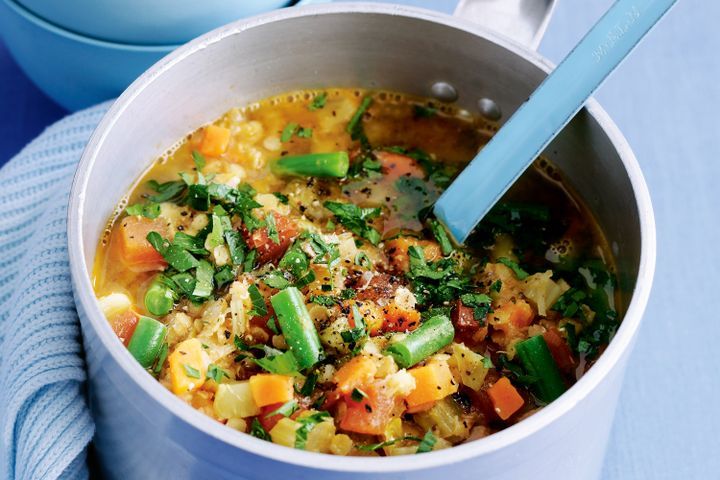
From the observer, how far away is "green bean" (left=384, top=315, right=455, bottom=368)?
1.80 metres

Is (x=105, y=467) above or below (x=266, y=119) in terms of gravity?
below

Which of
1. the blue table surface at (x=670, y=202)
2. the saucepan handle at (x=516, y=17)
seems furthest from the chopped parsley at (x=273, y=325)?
the blue table surface at (x=670, y=202)

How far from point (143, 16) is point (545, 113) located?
0.96 meters

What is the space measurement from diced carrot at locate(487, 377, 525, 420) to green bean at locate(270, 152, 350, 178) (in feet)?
2.08

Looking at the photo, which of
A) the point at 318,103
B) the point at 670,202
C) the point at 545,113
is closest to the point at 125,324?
the point at 318,103

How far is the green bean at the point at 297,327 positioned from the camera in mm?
1773

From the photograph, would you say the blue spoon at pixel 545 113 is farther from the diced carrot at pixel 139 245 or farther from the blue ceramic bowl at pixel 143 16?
the blue ceramic bowl at pixel 143 16

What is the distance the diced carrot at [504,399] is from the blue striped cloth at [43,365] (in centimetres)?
74

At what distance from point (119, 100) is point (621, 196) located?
0.98 m

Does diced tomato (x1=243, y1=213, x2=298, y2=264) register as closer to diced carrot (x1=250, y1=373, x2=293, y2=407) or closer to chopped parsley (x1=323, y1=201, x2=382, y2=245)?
chopped parsley (x1=323, y1=201, x2=382, y2=245)

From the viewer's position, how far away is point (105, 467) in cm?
192

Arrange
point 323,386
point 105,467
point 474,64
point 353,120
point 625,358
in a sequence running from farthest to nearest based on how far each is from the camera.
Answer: point 353,120
point 474,64
point 105,467
point 323,386
point 625,358

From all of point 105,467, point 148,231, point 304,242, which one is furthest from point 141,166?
point 105,467

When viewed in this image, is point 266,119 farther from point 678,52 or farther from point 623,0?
point 678,52
